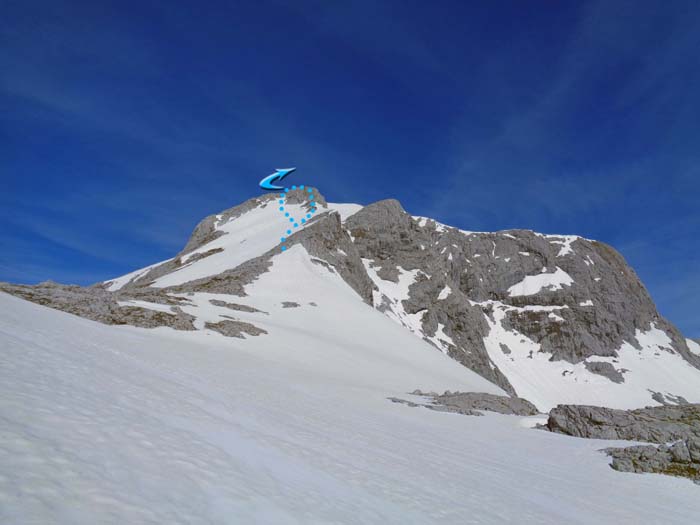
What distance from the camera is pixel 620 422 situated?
2075cm

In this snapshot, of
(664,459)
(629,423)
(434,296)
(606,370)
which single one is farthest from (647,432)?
(606,370)

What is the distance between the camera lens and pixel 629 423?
20.5 metres

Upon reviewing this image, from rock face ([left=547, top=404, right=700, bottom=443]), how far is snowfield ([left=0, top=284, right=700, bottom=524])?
1.38m

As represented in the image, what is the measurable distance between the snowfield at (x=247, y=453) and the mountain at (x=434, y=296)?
1100 cm

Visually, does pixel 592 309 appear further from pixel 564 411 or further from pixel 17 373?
pixel 17 373

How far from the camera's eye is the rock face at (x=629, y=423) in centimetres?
1906

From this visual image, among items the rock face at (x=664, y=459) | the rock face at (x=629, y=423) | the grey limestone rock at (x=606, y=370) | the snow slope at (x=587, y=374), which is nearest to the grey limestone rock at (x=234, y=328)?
the rock face at (x=629, y=423)

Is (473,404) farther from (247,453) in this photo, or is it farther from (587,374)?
(587,374)

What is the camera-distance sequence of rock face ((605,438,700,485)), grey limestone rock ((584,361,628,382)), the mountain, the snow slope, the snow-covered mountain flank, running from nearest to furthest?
the snow-covered mountain flank
rock face ((605,438,700,485))
the mountain
the snow slope
grey limestone rock ((584,361,628,382))

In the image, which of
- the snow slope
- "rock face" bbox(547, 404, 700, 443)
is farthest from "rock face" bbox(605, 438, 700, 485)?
the snow slope

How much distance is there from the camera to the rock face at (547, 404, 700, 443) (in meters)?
19.1

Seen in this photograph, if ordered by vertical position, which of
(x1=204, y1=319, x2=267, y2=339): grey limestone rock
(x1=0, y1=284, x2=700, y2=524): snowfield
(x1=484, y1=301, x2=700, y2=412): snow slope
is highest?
(x1=484, y1=301, x2=700, y2=412): snow slope

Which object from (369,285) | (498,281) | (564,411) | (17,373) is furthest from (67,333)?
(498,281)

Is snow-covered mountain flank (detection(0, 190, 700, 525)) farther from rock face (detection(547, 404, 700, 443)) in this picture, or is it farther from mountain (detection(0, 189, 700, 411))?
mountain (detection(0, 189, 700, 411))
